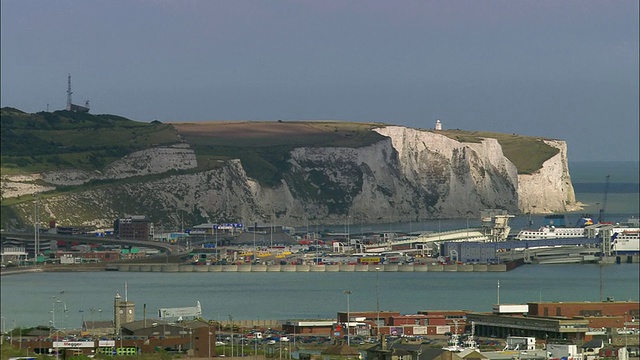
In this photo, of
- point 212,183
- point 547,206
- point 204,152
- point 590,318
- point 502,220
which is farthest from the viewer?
point 547,206

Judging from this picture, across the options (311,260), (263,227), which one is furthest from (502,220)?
(311,260)

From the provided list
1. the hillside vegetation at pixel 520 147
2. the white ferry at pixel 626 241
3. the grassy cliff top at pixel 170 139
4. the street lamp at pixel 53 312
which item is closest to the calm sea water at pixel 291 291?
the street lamp at pixel 53 312

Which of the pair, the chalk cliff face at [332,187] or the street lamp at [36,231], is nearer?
the street lamp at [36,231]

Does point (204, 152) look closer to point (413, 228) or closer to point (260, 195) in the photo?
point (260, 195)

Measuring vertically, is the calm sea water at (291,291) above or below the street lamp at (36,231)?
below

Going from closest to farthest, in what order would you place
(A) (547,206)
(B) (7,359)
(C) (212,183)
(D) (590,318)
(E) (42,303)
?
(B) (7,359) < (D) (590,318) < (E) (42,303) < (C) (212,183) < (A) (547,206)

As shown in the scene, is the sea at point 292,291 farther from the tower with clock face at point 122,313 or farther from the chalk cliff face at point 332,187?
the chalk cliff face at point 332,187
